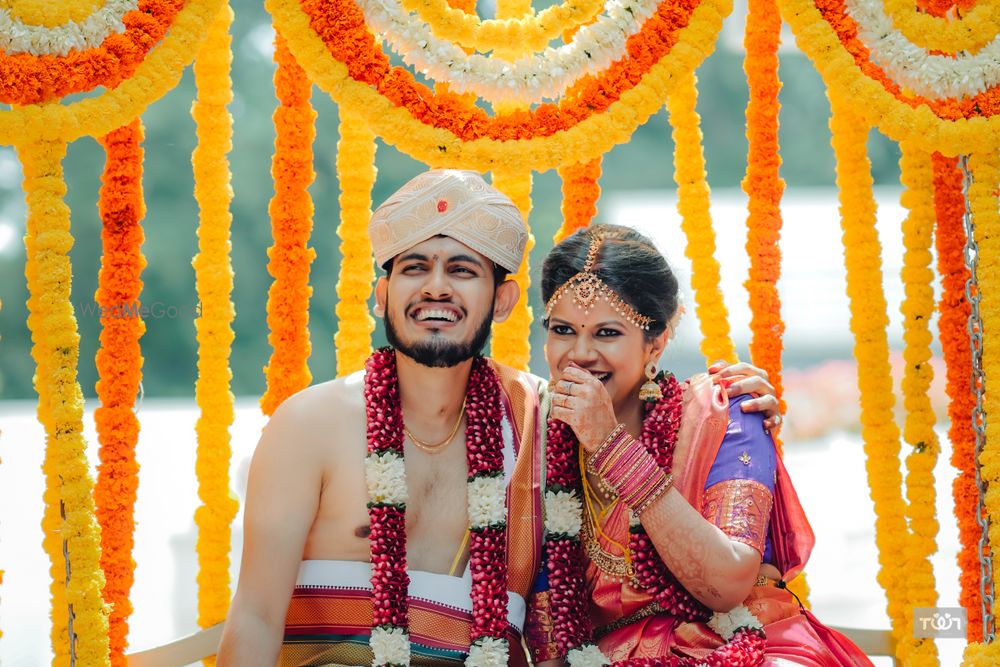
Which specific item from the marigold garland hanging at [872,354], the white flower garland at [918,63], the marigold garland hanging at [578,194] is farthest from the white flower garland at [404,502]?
the white flower garland at [918,63]

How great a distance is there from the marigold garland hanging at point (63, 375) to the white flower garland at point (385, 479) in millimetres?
700

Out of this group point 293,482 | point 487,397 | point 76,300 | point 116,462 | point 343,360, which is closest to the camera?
point 293,482

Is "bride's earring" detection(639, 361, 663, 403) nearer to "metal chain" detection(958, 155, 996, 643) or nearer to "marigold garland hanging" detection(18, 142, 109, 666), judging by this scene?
"metal chain" detection(958, 155, 996, 643)

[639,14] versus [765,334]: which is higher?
[639,14]

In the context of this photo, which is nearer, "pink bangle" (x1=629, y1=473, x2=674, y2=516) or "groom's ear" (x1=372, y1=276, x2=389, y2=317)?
"pink bangle" (x1=629, y1=473, x2=674, y2=516)

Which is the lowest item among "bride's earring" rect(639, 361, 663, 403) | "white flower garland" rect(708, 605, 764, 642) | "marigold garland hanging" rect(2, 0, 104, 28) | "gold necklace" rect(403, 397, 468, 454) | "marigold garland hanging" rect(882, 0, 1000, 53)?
"white flower garland" rect(708, 605, 764, 642)

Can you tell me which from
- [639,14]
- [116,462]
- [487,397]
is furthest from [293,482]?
[639,14]

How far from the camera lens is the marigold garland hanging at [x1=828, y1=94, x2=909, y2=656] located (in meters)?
2.81

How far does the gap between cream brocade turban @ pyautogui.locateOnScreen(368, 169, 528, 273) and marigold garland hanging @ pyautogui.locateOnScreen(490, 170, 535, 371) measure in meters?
0.47

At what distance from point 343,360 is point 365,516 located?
0.65 meters

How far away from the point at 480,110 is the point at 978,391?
4.81 ft

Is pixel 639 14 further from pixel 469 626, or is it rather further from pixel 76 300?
pixel 76 300

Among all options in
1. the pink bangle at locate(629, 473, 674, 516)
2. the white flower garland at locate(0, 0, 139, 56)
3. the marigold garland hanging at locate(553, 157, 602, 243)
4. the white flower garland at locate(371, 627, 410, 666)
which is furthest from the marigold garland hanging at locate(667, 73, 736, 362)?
the white flower garland at locate(0, 0, 139, 56)

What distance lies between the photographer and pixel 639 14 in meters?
2.51
